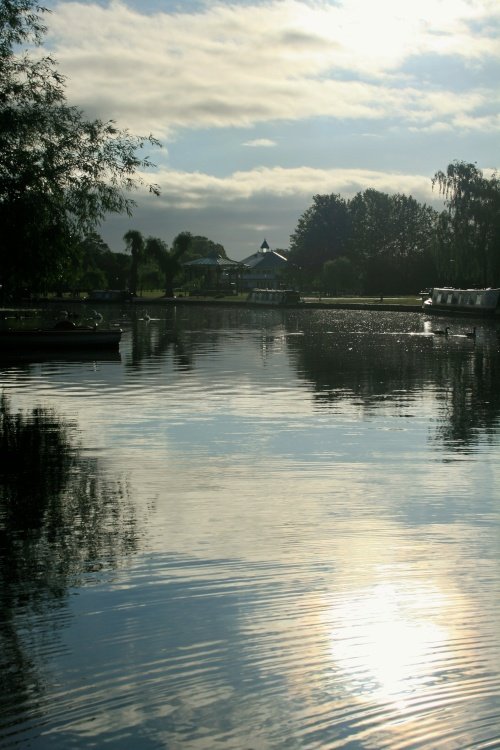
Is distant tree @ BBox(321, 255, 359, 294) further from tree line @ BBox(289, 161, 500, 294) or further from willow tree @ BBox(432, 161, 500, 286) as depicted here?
willow tree @ BBox(432, 161, 500, 286)

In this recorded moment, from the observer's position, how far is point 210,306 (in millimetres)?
132750

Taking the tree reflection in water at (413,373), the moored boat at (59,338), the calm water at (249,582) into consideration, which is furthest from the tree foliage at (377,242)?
the calm water at (249,582)

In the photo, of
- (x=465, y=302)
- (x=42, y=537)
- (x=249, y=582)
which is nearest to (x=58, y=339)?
(x=42, y=537)

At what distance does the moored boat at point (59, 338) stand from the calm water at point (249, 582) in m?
22.9

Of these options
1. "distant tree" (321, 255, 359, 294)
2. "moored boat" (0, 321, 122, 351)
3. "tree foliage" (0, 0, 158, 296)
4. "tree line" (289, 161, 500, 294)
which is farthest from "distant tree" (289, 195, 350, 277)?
"tree foliage" (0, 0, 158, 296)

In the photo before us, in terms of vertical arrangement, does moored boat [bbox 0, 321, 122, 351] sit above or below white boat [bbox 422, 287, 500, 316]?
below

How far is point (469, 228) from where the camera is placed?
9169 centimetres

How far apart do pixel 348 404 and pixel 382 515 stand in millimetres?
12550

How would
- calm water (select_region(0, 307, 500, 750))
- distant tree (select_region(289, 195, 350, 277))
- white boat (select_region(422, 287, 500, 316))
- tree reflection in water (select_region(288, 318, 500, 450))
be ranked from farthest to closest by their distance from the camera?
distant tree (select_region(289, 195, 350, 277)), white boat (select_region(422, 287, 500, 316)), tree reflection in water (select_region(288, 318, 500, 450)), calm water (select_region(0, 307, 500, 750))

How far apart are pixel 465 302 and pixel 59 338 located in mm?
50818

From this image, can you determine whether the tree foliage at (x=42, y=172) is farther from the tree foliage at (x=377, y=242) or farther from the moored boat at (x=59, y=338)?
the tree foliage at (x=377, y=242)

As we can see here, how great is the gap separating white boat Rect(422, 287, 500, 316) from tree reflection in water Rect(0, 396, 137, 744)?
69538 mm

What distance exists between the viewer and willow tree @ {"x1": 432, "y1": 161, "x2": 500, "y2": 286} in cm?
9081

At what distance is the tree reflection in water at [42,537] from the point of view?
6863 mm
